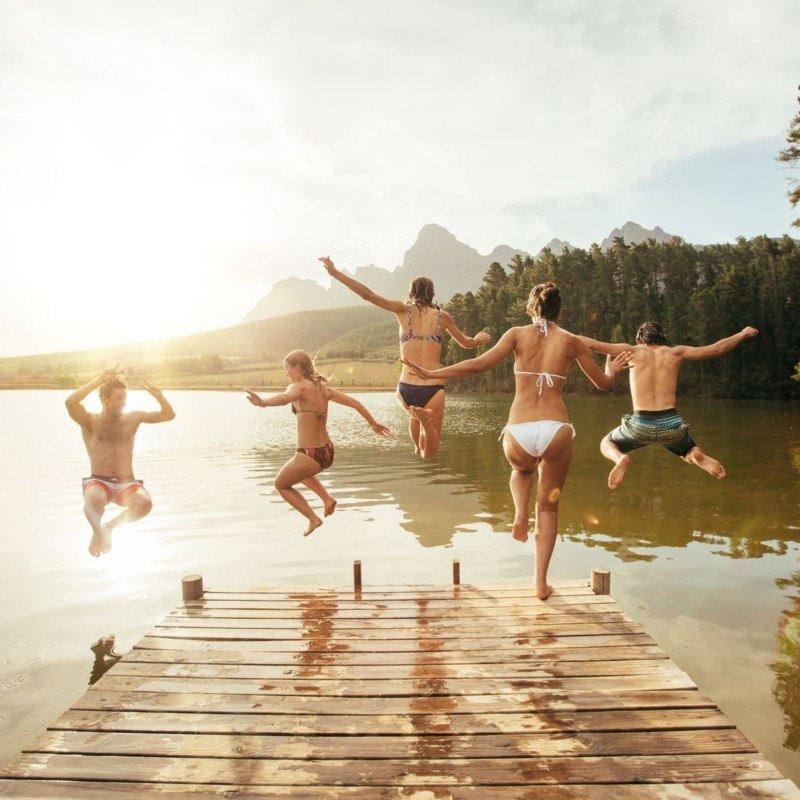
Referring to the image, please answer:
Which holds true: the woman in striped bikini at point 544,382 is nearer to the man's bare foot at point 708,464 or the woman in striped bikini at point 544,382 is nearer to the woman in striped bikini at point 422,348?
the woman in striped bikini at point 422,348

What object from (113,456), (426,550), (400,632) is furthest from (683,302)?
(113,456)

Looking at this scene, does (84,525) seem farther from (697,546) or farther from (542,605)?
(697,546)

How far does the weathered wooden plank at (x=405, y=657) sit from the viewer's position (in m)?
6.53

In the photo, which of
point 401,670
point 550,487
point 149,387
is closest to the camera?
point 401,670

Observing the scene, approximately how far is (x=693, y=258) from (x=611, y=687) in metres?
99.6

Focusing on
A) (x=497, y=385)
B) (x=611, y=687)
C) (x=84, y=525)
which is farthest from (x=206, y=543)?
(x=497, y=385)

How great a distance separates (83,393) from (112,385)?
0.48 metres

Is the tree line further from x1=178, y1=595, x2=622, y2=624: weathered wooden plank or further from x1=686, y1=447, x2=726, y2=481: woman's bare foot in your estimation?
x1=178, y1=595, x2=622, y2=624: weathered wooden plank

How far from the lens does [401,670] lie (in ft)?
20.9

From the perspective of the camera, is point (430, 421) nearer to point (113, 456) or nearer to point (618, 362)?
point (618, 362)

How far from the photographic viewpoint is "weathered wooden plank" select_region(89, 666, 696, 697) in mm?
5902

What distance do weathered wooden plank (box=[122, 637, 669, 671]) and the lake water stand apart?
2.53 m

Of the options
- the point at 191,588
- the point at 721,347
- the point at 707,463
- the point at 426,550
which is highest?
the point at 721,347

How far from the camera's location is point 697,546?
50.5 feet
